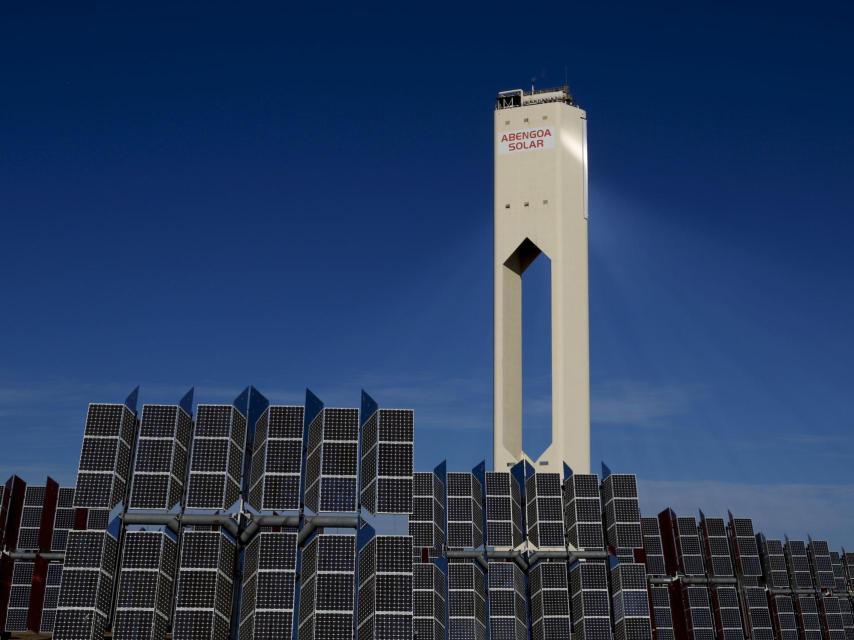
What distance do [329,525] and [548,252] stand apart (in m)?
42.0

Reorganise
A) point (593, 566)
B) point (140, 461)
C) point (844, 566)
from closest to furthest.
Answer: point (140, 461)
point (593, 566)
point (844, 566)

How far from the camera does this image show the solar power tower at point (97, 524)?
2720 cm

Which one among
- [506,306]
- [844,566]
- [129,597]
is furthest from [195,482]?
[844,566]

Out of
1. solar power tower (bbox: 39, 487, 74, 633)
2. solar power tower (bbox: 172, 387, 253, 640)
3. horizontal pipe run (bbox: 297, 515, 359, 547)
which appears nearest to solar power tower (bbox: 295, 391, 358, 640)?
→ horizontal pipe run (bbox: 297, 515, 359, 547)

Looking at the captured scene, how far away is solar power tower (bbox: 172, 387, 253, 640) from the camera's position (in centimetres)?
2747

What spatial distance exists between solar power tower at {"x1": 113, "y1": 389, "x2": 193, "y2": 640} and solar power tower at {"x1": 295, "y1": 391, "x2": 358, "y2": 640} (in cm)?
392

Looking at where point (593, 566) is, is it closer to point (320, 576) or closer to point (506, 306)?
point (320, 576)

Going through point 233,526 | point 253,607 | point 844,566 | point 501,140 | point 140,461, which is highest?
point 501,140

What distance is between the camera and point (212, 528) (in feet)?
94.2

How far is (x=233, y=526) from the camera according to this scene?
2870 cm

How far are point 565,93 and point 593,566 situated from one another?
44.2 metres

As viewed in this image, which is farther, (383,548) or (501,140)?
(501,140)

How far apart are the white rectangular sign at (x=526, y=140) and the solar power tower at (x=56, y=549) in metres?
39.2

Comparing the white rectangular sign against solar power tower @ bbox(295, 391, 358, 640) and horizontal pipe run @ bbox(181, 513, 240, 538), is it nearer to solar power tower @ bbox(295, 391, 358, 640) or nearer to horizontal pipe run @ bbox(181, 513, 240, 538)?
solar power tower @ bbox(295, 391, 358, 640)
